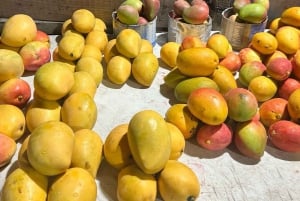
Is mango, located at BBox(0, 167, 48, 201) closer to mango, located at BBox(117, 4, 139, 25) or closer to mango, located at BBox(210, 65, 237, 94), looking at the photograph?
mango, located at BBox(210, 65, 237, 94)

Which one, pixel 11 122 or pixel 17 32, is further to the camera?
pixel 17 32

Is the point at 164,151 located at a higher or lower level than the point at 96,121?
higher

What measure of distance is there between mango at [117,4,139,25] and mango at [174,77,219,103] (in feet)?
0.96

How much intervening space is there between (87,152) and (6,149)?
0.16 m

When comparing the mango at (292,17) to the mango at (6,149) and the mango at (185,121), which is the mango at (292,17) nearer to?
the mango at (185,121)

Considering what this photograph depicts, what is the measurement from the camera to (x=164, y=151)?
0.59 m

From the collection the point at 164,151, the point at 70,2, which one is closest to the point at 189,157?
the point at 164,151

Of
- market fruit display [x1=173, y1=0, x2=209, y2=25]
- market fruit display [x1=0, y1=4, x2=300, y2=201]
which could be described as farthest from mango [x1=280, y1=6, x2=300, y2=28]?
market fruit display [x1=173, y1=0, x2=209, y2=25]

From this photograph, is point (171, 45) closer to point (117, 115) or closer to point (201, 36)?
point (201, 36)

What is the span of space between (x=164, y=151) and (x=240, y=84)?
1.41ft

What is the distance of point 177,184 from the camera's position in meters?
0.58

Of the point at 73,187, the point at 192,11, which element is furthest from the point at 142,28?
the point at 73,187

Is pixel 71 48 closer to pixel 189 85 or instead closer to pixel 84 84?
pixel 84 84

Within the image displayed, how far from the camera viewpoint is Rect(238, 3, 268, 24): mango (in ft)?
3.43
